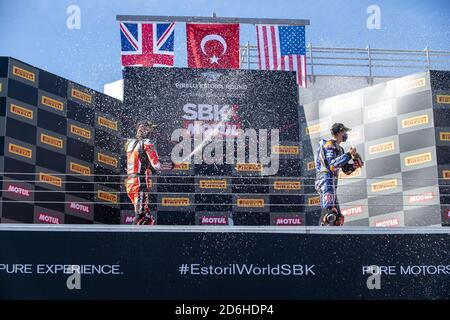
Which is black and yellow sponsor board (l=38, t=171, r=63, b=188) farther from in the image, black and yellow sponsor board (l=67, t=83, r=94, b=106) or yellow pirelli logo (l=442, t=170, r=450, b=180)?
yellow pirelli logo (l=442, t=170, r=450, b=180)

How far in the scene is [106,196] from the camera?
11594 millimetres

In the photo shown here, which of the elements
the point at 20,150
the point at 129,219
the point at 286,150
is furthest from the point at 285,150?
the point at 20,150

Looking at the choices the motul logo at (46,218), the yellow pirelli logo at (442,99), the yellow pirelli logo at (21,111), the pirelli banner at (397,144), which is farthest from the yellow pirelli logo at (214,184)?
the yellow pirelli logo at (442,99)

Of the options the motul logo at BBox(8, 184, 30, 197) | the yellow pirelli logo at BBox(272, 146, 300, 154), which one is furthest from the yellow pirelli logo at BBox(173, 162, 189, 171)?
the motul logo at BBox(8, 184, 30, 197)

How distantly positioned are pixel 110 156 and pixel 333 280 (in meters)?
3.63

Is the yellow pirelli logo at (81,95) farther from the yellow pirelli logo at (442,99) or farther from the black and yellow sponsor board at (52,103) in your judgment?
the yellow pirelli logo at (442,99)

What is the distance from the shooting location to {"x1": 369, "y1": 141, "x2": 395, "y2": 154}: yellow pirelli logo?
11727mm

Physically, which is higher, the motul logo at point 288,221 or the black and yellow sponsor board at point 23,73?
the black and yellow sponsor board at point 23,73

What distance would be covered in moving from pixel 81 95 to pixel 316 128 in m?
2.88

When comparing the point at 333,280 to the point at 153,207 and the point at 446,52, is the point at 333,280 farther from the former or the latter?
the point at 446,52

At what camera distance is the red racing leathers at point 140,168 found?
10.6 m

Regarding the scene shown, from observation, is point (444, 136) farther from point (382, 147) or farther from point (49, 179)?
point (49, 179)

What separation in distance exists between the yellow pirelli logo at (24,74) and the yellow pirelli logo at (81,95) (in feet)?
1.95
